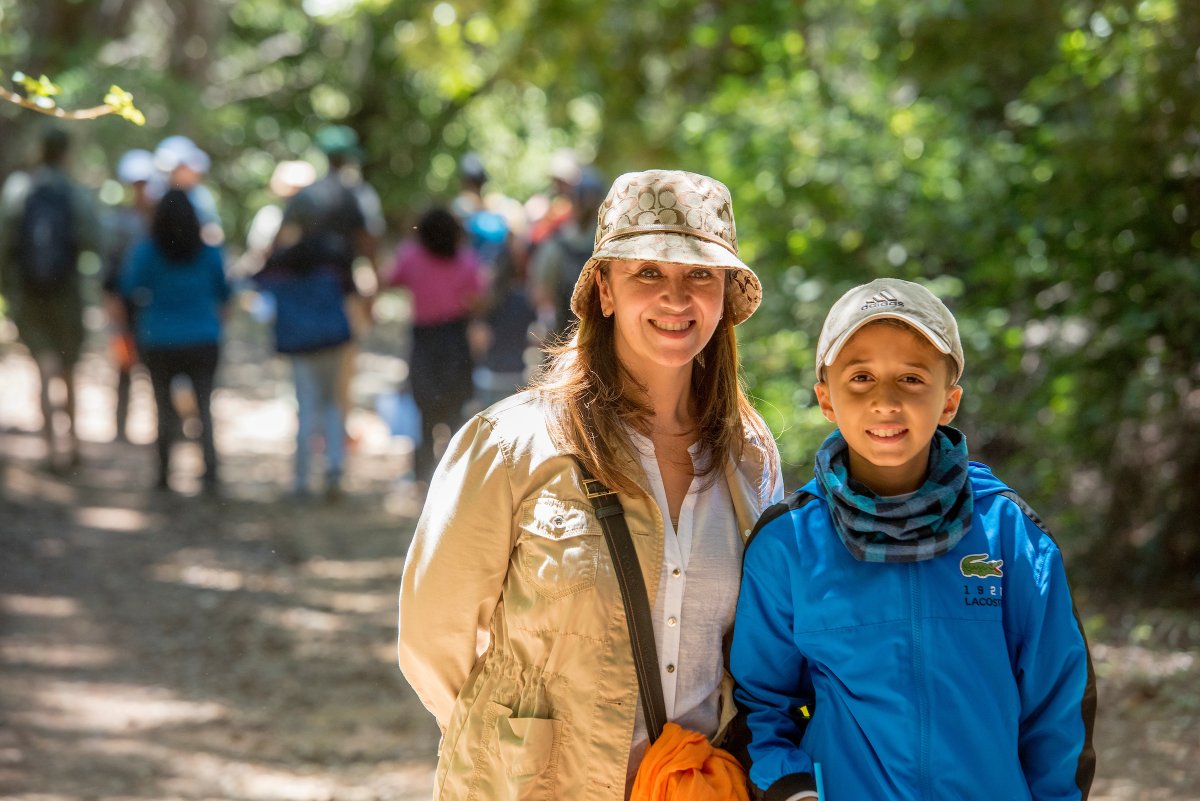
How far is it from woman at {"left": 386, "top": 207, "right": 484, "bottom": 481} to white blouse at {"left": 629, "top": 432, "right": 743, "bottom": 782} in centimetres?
656

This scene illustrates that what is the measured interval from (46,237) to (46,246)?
0.06m

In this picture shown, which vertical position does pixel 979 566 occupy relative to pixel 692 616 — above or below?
above

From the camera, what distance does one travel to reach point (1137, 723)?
5496 mm

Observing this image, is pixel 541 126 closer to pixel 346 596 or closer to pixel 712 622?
pixel 346 596

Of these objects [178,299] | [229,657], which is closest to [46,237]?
[178,299]

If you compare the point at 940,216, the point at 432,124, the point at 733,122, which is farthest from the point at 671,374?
the point at 432,124

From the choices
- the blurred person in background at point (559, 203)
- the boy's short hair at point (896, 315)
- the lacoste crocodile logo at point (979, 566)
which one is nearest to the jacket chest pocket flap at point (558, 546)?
the boy's short hair at point (896, 315)

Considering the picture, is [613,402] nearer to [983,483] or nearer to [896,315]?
[896,315]

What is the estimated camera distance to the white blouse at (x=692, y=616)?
99.0 inches

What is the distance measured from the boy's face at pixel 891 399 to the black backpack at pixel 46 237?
7874 mm

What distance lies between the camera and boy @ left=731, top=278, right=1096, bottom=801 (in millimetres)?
2277

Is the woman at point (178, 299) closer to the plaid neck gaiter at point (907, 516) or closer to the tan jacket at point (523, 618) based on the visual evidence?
the tan jacket at point (523, 618)

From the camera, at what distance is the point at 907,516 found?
7.66 ft

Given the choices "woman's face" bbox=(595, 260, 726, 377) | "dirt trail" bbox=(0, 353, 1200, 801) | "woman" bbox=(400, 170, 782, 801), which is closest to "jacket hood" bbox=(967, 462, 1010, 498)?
"woman" bbox=(400, 170, 782, 801)
